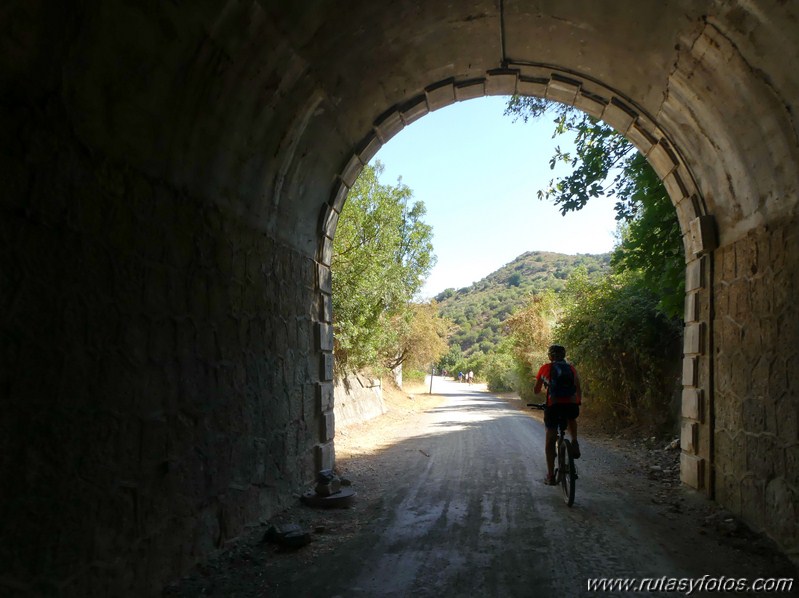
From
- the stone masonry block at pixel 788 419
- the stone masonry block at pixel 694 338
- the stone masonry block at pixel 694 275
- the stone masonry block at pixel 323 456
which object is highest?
the stone masonry block at pixel 694 275

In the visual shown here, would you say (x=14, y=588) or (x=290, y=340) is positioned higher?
(x=290, y=340)

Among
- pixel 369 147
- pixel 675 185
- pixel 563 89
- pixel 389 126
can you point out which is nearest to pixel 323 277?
pixel 369 147

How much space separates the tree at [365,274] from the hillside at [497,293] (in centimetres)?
6977

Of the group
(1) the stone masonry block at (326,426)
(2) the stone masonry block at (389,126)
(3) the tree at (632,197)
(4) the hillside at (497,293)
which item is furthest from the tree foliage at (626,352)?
(4) the hillside at (497,293)

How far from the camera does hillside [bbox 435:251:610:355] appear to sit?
93.8 m

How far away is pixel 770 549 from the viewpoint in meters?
4.54

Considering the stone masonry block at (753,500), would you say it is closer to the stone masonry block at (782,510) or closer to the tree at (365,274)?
the stone masonry block at (782,510)

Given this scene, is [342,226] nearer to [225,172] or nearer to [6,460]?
[225,172]

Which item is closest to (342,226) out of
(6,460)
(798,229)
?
(798,229)

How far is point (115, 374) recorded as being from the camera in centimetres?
341

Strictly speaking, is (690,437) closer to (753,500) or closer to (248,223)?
(753,500)

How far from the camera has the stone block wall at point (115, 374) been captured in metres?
2.74

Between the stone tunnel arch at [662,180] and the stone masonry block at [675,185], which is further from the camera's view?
the stone masonry block at [675,185]

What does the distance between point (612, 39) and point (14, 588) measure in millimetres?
6430
